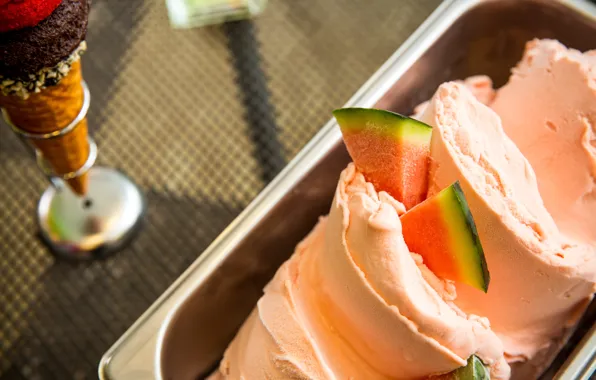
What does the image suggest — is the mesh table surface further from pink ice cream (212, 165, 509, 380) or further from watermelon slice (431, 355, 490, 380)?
watermelon slice (431, 355, 490, 380)

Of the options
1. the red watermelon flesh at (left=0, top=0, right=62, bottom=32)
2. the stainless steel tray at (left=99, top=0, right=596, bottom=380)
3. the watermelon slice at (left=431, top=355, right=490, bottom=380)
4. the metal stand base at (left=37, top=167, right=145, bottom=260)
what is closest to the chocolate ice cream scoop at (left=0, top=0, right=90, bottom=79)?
the red watermelon flesh at (left=0, top=0, right=62, bottom=32)

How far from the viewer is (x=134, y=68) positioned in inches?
53.0

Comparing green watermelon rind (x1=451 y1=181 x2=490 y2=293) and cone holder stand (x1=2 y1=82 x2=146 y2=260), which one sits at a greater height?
green watermelon rind (x1=451 y1=181 x2=490 y2=293)

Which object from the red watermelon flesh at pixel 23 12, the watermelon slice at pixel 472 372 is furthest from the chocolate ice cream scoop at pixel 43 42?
the watermelon slice at pixel 472 372

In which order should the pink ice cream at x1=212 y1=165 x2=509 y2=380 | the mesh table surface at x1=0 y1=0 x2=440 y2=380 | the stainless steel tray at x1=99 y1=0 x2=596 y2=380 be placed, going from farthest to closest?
the mesh table surface at x1=0 y1=0 x2=440 y2=380 → the stainless steel tray at x1=99 y1=0 x2=596 y2=380 → the pink ice cream at x1=212 y1=165 x2=509 y2=380

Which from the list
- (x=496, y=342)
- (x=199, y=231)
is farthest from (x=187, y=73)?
(x=496, y=342)

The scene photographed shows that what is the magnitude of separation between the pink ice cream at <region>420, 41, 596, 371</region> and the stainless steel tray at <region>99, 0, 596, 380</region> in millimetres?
88

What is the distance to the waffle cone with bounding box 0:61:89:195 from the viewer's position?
0.87 metres

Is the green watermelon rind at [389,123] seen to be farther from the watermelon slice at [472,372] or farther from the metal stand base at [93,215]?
the metal stand base at [93,215]

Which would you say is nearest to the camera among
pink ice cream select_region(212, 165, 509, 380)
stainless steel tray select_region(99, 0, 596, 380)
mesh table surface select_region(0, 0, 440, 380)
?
pink ice cream select_region(212, 165, 509, 380)

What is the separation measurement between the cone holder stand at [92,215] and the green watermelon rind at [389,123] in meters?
0.60

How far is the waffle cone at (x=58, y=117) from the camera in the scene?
87cm

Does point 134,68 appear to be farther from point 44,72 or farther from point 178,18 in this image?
point 44,72

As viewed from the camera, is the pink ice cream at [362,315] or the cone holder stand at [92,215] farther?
the cone holder stand at [92,215]
